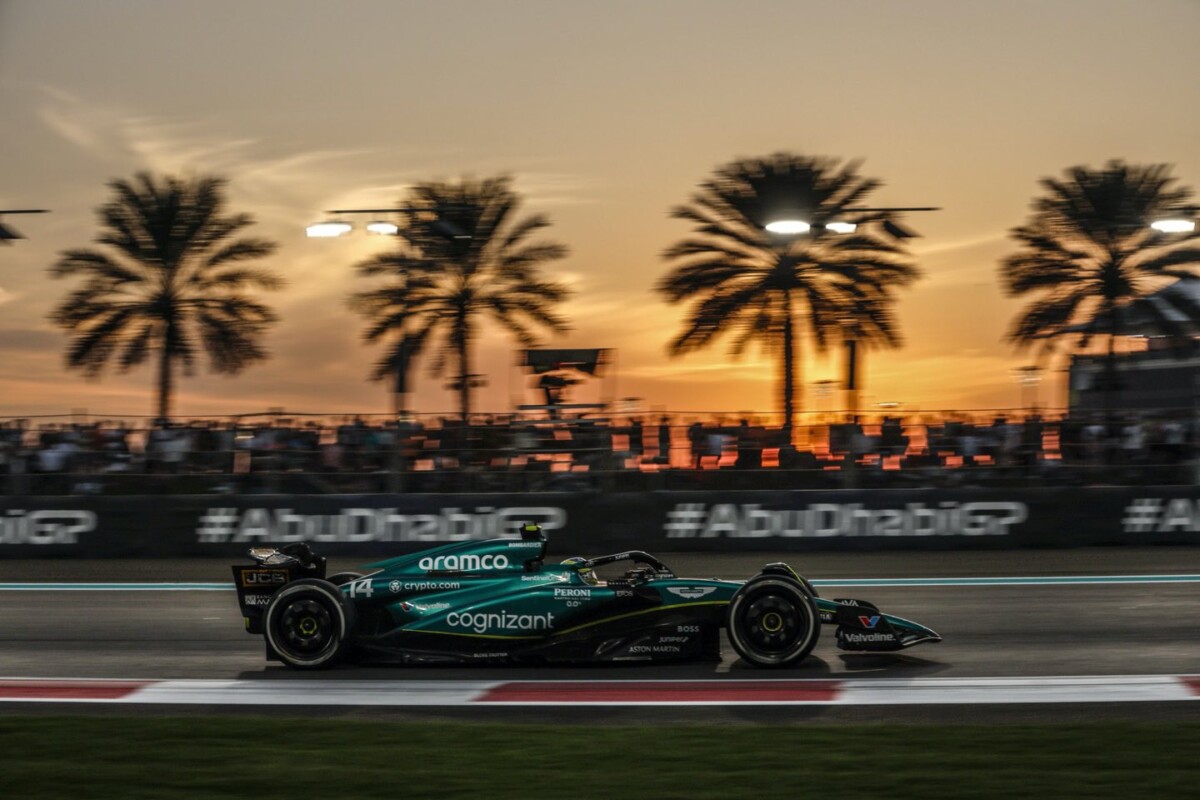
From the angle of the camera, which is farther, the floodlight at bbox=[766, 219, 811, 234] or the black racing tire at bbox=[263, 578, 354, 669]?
the floodlight at bbox=[766, 219, 811, 234]

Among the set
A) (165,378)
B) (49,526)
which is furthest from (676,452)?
(165,378)

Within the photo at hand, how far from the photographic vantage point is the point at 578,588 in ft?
29.2

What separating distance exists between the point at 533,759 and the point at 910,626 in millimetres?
3460

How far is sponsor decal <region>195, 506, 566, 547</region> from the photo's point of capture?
18766mm

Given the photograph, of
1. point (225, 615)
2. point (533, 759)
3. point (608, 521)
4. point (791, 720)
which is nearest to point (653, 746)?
point (533, 759)

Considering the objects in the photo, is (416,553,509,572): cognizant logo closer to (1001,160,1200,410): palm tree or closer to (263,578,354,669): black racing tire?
(263,578,354,669): black racing tire

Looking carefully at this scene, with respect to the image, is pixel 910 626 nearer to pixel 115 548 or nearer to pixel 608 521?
pixel 608 521

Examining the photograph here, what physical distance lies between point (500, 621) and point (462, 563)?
0.56 metres

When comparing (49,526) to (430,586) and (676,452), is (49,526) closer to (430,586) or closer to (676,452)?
(676,452)

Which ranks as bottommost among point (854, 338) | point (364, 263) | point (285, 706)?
point (285, 706)

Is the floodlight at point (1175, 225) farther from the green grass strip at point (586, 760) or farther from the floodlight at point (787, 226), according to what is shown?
the green grass strip at point (586, 760)

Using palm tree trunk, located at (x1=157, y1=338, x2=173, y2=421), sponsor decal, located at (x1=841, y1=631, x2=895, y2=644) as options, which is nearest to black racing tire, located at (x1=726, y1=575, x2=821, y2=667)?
sponsor decal, located at (x1=841, y1=631, x2=895, y2=644)

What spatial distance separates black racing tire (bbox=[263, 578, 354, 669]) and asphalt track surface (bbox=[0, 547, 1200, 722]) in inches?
5.8

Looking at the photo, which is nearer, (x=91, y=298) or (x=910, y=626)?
(x=910, y=626)
